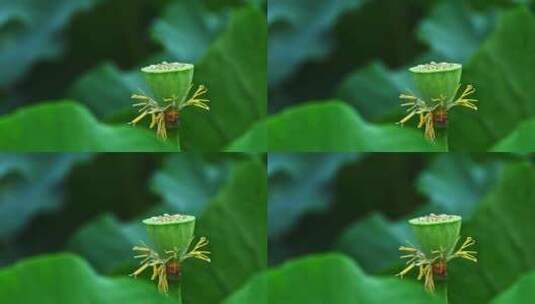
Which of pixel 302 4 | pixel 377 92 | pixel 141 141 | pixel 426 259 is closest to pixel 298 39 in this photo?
pixel 302 4

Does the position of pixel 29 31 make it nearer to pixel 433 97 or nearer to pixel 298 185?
pixel 298 185

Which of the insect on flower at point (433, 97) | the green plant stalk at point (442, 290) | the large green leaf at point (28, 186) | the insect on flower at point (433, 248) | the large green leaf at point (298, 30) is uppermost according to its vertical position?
the large green leaf at point (298, 30)

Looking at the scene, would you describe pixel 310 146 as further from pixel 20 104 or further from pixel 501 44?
pixel 20 104

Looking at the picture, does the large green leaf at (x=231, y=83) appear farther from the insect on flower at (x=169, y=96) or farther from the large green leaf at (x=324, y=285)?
the large green leaf at (x=324, y=285)

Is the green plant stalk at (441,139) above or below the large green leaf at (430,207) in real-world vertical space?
above

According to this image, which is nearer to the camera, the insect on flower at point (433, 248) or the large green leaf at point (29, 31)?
the insect on flower at point (433, 248)

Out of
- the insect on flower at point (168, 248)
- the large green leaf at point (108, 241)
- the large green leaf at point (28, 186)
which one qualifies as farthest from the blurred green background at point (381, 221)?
the large green leaf at point (28, 186)
